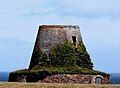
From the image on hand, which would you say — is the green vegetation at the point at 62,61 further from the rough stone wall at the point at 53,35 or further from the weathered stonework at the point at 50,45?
the rough stone wall at the point at 53,35

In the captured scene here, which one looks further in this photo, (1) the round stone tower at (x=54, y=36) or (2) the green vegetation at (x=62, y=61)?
(1) the round stone tower at (x=54, y=36)

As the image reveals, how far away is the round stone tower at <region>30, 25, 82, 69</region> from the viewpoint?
49031 mm

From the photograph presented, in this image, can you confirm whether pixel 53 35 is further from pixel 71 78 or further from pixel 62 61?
pixel 71 78

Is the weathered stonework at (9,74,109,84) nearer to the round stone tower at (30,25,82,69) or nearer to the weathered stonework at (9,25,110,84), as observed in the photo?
the weathered stonework at (9,25,110,84)

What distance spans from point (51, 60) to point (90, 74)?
401 centimetres

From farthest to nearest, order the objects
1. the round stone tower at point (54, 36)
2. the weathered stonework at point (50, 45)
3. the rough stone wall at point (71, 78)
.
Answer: the round stone tower at point (54, 36)
the weathered stonework at point (50, 45)
the rough stone wall at point (71, 78)

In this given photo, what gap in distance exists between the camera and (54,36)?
49156 mm

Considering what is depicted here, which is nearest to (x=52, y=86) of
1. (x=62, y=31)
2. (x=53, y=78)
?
(x=53, y=78)

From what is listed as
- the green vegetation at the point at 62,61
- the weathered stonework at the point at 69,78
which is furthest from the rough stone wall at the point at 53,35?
the weathered stonework at the point at 69,78

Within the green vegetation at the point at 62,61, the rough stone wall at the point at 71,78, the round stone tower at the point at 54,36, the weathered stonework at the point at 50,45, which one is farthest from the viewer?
the round stone tower at the point at 54,36

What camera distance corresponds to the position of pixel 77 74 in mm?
46938

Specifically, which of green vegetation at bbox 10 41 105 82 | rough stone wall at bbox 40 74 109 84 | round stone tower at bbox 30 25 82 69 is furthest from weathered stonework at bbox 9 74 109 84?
round stone tower at bbox 30 25 82 69

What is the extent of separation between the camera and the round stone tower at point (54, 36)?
49031 mm

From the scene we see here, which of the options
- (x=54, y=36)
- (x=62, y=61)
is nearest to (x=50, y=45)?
(x=54, y=36)
